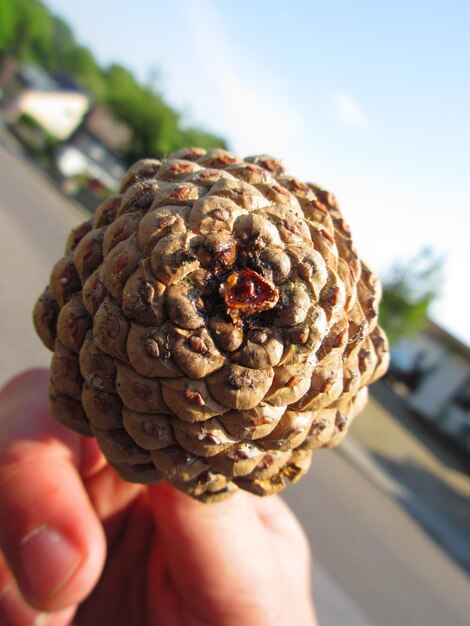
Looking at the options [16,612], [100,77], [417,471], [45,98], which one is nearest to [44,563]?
[16,612]

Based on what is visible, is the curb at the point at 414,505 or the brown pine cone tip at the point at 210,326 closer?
the brown pine cone tip at the point at 210,326

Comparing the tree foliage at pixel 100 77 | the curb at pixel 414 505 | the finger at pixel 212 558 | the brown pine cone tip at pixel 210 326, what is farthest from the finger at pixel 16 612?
the curb at pixel 414 505

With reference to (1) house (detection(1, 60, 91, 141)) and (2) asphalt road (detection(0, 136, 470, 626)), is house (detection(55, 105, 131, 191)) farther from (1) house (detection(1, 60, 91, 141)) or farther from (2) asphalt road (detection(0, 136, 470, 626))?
(2) asphalt road (detection(0, 136, 470, 626))

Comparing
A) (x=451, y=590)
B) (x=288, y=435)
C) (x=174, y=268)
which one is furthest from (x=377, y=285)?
(x=451, y=590)

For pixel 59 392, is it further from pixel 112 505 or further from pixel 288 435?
pixel 112 505

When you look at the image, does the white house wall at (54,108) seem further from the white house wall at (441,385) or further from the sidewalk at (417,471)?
the sidewalk at (417,471)
